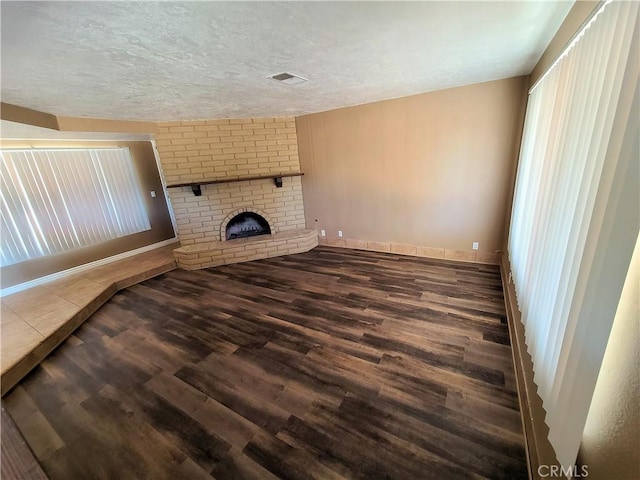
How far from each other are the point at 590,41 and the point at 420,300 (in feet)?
7.65

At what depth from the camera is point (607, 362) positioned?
2.66 ft

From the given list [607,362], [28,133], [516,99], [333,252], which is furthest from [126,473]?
[516,99]

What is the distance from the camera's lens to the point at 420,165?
3.70 meters

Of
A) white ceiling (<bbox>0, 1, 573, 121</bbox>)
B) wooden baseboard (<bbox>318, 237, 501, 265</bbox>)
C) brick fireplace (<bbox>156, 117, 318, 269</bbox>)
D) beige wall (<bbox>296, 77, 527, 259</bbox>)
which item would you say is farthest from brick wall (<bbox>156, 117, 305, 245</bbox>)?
white ceiling (<bbox>0, 1, 573, 121</bbox>)

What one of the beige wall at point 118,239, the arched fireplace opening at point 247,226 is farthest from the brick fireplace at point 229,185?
the beige wall at point 118,239

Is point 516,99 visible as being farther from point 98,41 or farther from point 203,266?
point 203,266

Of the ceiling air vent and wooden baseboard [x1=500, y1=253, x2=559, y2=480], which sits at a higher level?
the ceiling air vent

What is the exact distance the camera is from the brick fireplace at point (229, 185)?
426 centimetres

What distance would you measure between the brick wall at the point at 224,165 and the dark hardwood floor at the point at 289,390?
190cm

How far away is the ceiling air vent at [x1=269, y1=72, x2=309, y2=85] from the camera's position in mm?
2324

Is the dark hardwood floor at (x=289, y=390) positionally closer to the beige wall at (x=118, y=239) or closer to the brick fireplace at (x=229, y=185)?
the brick fireplace at (x=229, y=185)

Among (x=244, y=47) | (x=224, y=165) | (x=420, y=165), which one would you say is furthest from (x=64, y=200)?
(x=420, y=165)

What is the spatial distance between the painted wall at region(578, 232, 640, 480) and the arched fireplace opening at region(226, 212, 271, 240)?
4615 millimetres

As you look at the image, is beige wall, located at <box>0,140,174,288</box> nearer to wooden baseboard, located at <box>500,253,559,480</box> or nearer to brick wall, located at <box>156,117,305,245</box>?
brick wall, located at <box>156,117,305,245</box>
